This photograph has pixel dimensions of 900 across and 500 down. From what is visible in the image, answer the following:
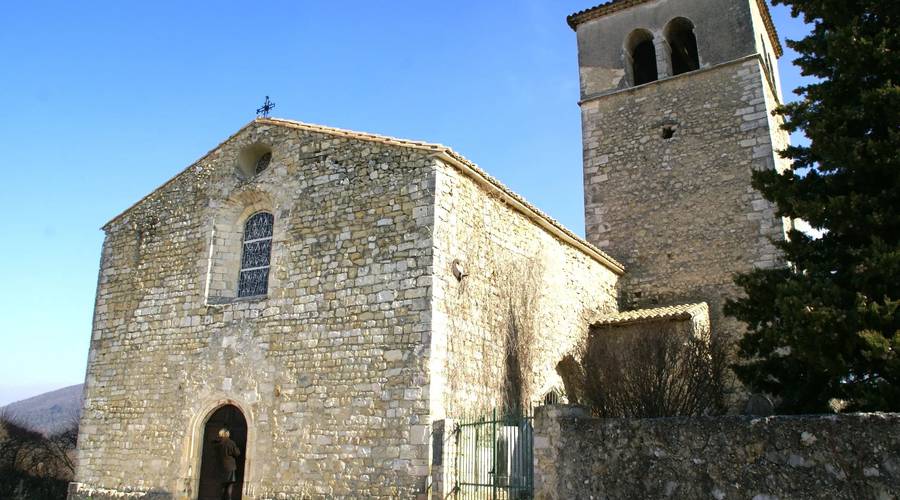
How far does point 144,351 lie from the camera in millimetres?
12312

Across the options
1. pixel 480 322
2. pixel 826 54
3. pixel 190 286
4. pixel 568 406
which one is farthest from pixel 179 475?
pixel 826 54

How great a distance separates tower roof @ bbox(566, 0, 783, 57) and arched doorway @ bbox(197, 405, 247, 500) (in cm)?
1450

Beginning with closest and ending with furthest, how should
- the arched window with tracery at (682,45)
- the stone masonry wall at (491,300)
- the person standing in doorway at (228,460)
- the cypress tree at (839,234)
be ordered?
the cypress tree at (839,234) < the stone masonry wall at (491,300) < the person standing in doorway at (228,460) < the arched window with tracery at (682,45)

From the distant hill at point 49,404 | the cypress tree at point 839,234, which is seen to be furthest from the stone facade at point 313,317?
the distant hill at point 49,404

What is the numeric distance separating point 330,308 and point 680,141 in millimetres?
10889

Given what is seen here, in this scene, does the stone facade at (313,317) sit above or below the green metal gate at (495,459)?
above

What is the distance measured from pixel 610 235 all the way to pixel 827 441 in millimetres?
12257

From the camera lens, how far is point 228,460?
11.0 meters

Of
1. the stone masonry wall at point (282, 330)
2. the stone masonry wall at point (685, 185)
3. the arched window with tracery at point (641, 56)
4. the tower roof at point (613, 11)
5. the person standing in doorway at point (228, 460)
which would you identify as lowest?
the person standing in doorway at point (228, 460)

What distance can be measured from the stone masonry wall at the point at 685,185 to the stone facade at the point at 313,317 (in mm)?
4115

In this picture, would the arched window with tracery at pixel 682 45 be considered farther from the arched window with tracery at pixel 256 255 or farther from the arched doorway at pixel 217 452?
the arched doorway at pixel 217 452

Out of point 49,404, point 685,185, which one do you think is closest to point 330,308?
point 685,185

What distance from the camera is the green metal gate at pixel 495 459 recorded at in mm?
8359

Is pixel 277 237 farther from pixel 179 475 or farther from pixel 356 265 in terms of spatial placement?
pixel 179 475
